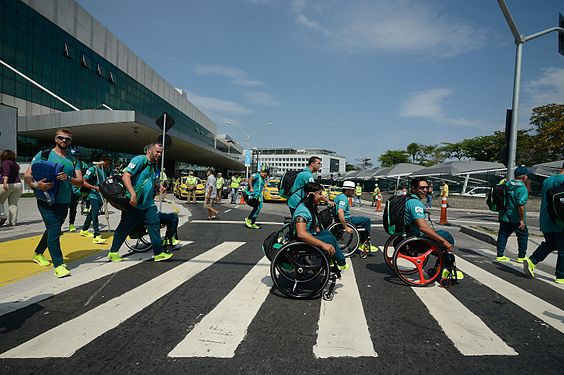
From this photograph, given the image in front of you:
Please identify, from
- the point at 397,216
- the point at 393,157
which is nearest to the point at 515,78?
the point at 397,216

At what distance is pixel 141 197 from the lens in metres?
5.25

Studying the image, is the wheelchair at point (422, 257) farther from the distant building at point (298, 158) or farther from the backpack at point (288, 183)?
the distant building at point (298, 158)

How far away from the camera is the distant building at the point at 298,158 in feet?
542

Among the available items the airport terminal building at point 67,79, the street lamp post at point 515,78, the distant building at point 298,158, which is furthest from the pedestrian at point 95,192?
the distant building at point 298,158

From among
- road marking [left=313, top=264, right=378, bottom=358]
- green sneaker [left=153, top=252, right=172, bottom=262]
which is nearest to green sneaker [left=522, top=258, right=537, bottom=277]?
road marking [left=313, top=264, right=378, bottom=358]

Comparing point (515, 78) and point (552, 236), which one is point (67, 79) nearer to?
point (515, 78)

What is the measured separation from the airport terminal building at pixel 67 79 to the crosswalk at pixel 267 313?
54.7 ft

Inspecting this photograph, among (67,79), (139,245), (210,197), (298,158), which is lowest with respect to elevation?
(139,245)

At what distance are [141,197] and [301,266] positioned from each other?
111 inches

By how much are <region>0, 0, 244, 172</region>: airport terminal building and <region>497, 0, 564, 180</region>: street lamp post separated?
740 inches

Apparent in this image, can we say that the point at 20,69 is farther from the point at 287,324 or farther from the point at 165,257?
the point at 287,324

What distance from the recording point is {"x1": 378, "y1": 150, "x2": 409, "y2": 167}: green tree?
83150mm

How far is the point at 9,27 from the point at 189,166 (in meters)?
44.4

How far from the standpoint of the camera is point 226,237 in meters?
8.45
